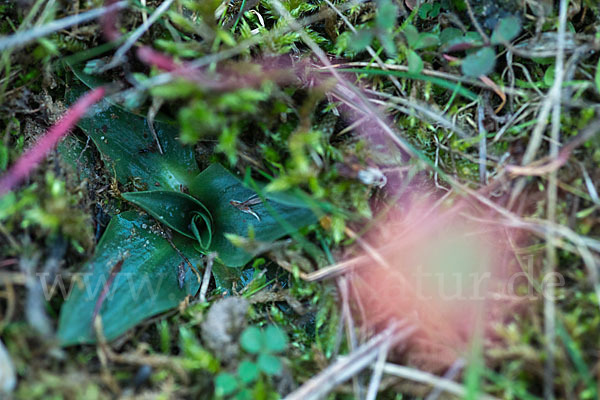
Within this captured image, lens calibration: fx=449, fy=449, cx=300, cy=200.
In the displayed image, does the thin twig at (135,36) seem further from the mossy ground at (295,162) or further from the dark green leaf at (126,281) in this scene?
the dark green leaf at (126,281)

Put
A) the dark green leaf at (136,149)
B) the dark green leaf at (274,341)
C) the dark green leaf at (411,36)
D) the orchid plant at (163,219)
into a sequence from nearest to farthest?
the dark green leaf at (274,341)
the orchid plant at (163,219)
the dark green leaf at (411,36)
the dark green leaf at (136,149)

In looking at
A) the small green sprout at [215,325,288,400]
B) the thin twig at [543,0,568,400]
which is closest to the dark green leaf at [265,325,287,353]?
the small green sprout at [215,325,288,400]

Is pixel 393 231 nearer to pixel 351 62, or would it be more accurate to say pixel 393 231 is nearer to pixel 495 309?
pixel 495 309

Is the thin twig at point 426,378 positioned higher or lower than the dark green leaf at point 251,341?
lower

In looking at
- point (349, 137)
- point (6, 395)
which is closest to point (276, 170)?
point (349, 137)

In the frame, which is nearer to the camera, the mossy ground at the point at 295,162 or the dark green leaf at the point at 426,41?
the mossy ground at the point at 295,162

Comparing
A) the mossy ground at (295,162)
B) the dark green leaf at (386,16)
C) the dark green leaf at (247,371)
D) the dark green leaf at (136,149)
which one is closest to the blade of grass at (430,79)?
the mossy ground at (295,162)

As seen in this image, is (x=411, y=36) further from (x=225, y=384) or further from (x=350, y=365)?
(x=225, y=384)
